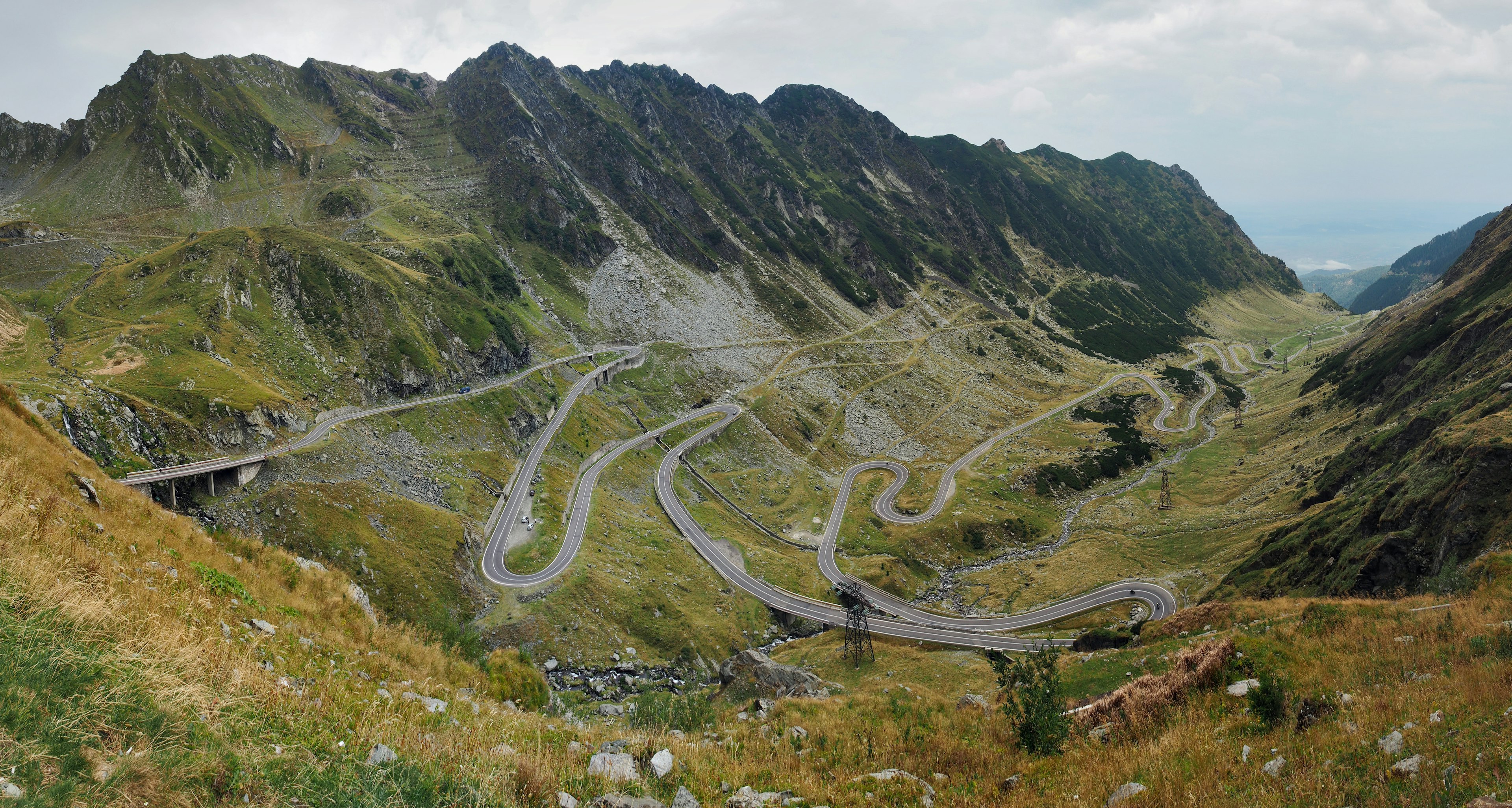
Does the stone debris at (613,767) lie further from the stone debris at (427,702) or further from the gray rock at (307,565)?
the gray rock at (307,565)

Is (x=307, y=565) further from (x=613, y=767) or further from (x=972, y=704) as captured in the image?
(x=972, y=704)

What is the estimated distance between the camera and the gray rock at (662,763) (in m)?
12.6

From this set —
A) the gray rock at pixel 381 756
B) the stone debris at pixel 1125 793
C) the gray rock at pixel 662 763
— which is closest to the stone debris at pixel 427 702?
the gray rock at pixel 381 756

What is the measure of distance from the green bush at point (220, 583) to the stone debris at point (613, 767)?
35.2ft

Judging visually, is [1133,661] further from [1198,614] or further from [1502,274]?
[1502,274]

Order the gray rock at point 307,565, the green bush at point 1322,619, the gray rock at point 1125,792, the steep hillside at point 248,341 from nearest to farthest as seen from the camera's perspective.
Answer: the gray rock at point 1125,792 → the green bush at point 1322,619 → the gray rock at point 307,565 → the steep hillside at point 248,341

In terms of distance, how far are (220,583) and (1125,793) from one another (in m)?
21.9

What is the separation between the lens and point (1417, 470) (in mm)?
48156

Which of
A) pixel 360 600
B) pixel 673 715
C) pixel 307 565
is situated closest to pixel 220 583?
pixel 360 600

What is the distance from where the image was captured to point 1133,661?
34.6 m

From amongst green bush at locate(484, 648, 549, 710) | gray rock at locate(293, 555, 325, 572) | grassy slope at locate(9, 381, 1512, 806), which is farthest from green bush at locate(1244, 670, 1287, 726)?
gray rock at locate(293, 555, 325, 572)

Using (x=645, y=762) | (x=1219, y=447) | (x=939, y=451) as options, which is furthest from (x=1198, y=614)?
(x=1219, y=447)

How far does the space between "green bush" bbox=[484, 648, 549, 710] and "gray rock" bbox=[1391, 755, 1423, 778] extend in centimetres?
2276

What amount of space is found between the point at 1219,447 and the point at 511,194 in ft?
629
